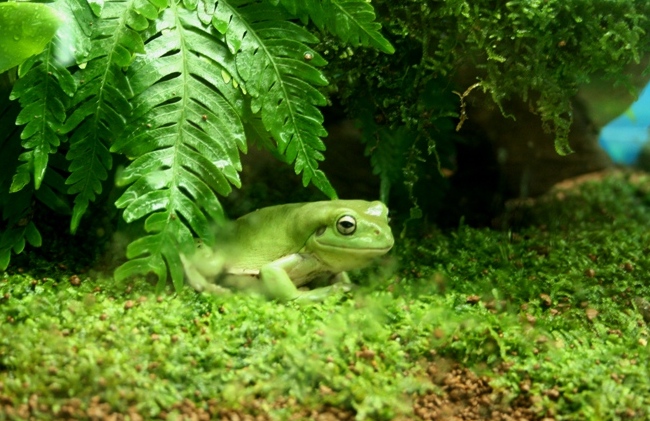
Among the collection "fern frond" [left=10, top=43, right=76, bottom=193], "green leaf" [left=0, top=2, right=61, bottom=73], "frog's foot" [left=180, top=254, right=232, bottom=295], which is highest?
"green leaf" [left=0, top=2, right=61, bottom=73]

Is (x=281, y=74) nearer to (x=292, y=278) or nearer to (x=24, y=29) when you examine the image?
(x=292, y=278)

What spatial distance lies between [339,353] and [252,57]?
1.30m

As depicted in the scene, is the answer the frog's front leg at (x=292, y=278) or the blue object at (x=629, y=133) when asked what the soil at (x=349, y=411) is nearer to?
the frog's front leg at (x=292, y=278)

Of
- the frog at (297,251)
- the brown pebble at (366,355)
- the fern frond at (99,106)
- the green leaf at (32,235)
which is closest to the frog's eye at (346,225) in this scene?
the frog at (297,251)

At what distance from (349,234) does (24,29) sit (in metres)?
1.46

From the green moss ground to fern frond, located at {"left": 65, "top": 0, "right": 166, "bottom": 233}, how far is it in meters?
0.45

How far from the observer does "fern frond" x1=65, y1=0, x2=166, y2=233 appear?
2.56 m

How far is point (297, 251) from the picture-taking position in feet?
9.57

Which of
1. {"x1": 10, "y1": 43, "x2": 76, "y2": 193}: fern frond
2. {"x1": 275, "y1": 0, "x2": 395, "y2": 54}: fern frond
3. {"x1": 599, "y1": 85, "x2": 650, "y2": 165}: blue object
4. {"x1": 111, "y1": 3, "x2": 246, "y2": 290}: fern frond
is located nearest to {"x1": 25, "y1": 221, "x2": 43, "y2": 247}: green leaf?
{"x1": 10, "y1": 43, "x2": 76, "y2": 193}: fern frond

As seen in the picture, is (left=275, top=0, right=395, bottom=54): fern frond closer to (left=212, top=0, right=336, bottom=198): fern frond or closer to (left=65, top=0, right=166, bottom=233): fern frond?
(left=212, top=0, right=336, bottom=198): fern frond

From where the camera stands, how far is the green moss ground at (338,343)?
1.97 m

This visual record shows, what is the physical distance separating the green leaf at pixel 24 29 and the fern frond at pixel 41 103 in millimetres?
126

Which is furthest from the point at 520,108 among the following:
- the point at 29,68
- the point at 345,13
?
the point at 29,68

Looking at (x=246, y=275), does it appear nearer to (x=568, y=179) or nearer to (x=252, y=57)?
(x=252, y=57)
